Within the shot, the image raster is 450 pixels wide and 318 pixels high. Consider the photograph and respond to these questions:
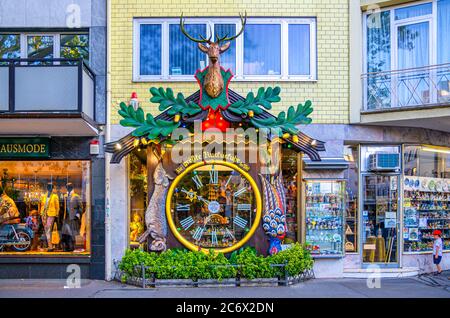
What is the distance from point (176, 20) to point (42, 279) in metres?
6.77

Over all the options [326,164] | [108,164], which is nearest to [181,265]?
[108,164]

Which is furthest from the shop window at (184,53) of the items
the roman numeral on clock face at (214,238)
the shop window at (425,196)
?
the shop window at (425,196)

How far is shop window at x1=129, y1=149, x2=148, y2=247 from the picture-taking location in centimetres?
1230

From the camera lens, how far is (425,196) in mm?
13211

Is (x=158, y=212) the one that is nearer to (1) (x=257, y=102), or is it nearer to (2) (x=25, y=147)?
(1) (x=257, y=102)

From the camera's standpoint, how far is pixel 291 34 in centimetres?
1251

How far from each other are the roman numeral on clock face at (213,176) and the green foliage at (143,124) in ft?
4.98

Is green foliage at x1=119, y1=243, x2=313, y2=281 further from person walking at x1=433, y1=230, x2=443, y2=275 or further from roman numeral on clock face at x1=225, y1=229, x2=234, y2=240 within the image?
person walking at x1=433, y1=230, x2=443, y2=275

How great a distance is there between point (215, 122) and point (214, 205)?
1895mm

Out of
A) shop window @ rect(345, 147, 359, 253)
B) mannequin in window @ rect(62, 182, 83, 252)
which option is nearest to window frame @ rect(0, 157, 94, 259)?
mannequin in window @ rect(62, 182, 83, 252)

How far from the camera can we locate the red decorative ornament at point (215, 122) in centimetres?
1158

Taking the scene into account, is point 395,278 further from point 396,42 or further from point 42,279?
point 42,279

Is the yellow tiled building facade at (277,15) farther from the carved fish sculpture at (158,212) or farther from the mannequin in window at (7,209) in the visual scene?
the mannequin in window at (7,209)

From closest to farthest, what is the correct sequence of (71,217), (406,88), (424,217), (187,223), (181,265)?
(181,265) → (187,223) → (406,88) → (71,217) → (424,217)
